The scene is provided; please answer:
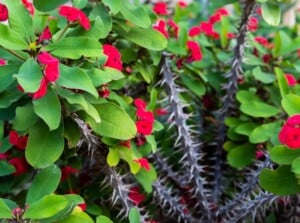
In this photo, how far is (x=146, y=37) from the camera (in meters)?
1.61

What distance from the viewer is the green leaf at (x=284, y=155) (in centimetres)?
126

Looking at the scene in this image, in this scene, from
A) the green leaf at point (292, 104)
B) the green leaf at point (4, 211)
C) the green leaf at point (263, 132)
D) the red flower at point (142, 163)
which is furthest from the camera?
the green leaf at point (263, 132)

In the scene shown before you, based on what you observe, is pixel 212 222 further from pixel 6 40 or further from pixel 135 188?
pixel 6 40

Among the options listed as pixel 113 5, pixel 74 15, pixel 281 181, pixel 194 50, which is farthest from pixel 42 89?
pixel 194 50

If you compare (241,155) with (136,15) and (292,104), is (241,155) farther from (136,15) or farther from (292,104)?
(136,15)

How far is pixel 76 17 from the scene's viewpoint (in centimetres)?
139

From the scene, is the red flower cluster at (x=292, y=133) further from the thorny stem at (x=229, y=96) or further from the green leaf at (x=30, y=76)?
the thorny stem at (x=229, y=96)

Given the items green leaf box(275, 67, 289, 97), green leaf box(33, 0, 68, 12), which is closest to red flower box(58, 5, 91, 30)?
green leaf box(33, 0, 68, 12)

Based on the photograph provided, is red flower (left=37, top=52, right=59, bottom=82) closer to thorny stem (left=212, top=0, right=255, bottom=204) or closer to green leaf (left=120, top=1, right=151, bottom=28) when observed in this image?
green leaf (left=120, top=1, right=151, bottom=28)

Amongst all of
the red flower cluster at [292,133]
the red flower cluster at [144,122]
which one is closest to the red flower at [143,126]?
the red flower cluster at [144,122]

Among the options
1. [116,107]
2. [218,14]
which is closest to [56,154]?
[116,107]

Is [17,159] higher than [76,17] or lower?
lower

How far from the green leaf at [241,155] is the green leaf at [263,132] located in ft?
0.36

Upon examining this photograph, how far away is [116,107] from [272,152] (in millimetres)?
393
